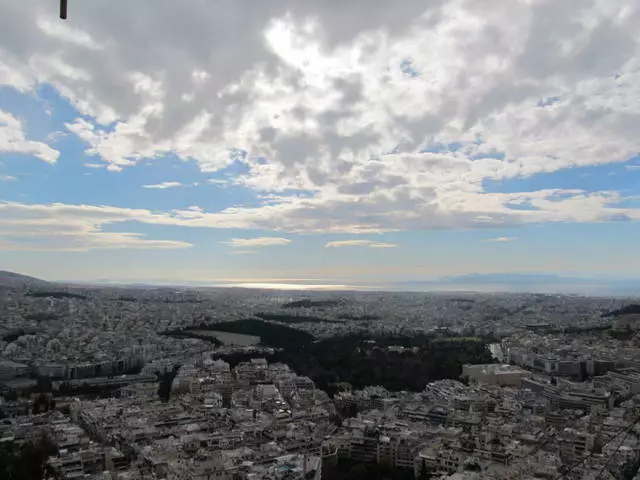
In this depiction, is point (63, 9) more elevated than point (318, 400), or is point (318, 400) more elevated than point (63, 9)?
point (63, 9)

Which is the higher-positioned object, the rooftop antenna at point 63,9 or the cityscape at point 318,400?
the rooftop antenna at point 63,9

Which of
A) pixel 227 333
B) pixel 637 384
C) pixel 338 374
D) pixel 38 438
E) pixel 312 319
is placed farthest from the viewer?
pixel 312 319

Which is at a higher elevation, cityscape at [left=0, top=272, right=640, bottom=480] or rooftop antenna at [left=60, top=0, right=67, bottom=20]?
rooftop antenna at [left=60, top=0, right=67, bottom=20]

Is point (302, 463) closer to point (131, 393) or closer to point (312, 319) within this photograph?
point (131, 393)

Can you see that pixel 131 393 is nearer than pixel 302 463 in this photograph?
No

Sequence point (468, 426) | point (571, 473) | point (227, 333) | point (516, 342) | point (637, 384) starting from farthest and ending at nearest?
point (227, 333), point (516, 342), point (637, 384), point (468, 426), point (571, 473)

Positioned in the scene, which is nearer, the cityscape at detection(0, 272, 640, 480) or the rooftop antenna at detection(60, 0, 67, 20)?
the rooftop antenna at detection(60, 0, 67, 20)

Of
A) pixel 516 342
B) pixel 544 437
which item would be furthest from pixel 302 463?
pixel 516 342

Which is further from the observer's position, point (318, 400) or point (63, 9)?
point (318, 400)

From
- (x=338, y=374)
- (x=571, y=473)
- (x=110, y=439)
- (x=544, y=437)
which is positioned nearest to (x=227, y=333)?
(x=338, y=374)

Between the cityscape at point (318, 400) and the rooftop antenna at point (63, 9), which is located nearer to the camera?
the rooftop antenna at point (63, 9)
